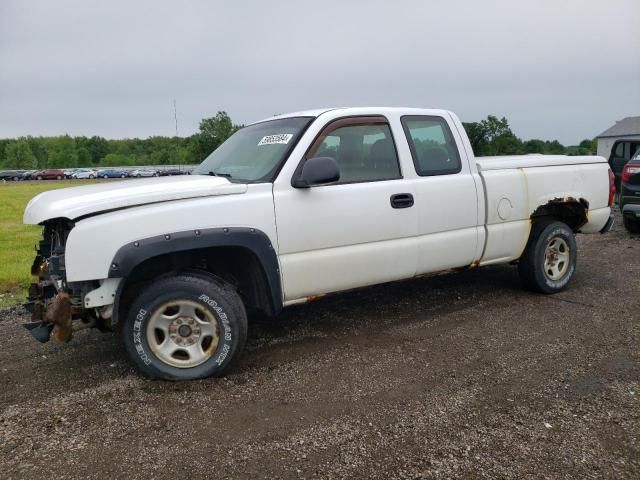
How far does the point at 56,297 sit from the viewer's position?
330cm

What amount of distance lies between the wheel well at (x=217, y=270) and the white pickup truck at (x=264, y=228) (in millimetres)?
11

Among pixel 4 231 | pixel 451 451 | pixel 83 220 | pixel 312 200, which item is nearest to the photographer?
pixel 451 451

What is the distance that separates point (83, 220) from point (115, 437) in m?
1.33

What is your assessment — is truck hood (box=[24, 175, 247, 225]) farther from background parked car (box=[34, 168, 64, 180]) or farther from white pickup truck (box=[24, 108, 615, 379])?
background parked car (box=[34, 168, 64, 180])

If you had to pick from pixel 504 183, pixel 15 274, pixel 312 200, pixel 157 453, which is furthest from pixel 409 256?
pixel 15 274

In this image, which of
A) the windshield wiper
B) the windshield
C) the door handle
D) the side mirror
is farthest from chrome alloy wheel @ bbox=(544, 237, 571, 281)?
the windshield wiper

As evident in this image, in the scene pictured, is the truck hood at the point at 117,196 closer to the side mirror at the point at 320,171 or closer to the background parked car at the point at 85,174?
the side mirror at the point at 320,171

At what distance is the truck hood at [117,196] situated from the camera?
3.25m

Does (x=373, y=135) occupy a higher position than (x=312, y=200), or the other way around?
(x=373, y=135)

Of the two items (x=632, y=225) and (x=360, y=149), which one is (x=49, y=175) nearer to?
(x=632, y=225)

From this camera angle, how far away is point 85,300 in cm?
331

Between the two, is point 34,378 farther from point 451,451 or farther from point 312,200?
point 451,451

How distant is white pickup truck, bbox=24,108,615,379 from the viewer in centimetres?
335

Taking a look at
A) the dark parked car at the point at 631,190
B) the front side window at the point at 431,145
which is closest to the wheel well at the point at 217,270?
the front side window at the point at 431,145
